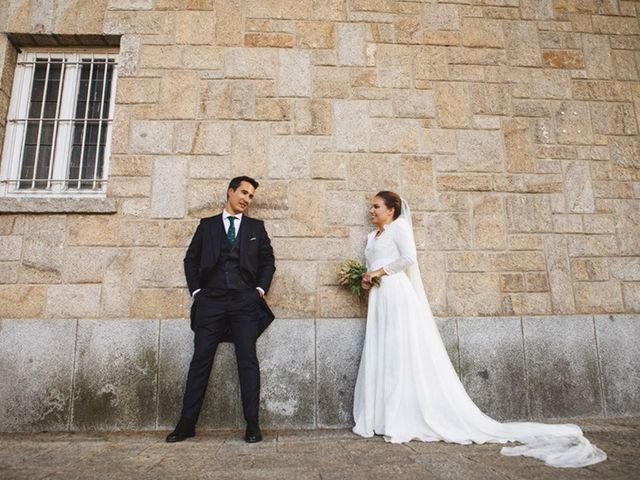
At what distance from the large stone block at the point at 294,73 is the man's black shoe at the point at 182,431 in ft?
10.8

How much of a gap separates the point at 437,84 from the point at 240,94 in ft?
7.04

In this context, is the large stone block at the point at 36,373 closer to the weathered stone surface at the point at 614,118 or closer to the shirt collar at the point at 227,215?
the shirt collar at the point at 227,215

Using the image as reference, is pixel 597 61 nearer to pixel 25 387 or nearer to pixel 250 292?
pixel 250 292

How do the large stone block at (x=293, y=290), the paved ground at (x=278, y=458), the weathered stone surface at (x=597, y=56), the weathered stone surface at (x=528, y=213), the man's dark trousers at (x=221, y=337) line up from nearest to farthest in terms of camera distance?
the paved ground at (x=278, y=458) < the man's dark trousers at (x=221, y=337) < the large stone block at (x=293, y=290) < the weathered stone surface at (x=528, y=213) < the weathered stone surface at (x=597, y=56)

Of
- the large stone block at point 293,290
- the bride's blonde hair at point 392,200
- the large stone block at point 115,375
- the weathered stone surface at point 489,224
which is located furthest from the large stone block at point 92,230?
the weathered stone surface at point 489,224

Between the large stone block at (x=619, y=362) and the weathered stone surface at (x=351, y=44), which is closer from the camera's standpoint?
the large stone block at (x=619, y=362)

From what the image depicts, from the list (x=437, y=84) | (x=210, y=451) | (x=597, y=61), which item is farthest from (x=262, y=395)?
(x=597, y=61)

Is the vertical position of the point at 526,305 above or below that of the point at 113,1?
below

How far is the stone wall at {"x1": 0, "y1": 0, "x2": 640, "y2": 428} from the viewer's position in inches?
165

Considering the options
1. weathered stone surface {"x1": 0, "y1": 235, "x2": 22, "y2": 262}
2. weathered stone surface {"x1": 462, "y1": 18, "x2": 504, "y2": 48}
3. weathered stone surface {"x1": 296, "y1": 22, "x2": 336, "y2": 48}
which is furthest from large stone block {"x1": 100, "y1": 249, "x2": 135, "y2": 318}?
weathered stone surface {"x1": 462, "y1": 18, "x2": 504, "y2": 48}

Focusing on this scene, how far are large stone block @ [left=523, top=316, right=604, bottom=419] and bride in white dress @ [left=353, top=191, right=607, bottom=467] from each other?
0.75 meters

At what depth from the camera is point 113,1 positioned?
469cm

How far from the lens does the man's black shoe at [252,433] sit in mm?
3453

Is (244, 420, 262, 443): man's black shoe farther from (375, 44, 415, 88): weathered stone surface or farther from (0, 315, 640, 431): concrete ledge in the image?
(375, 44, 415, 88): weathered stone surface
